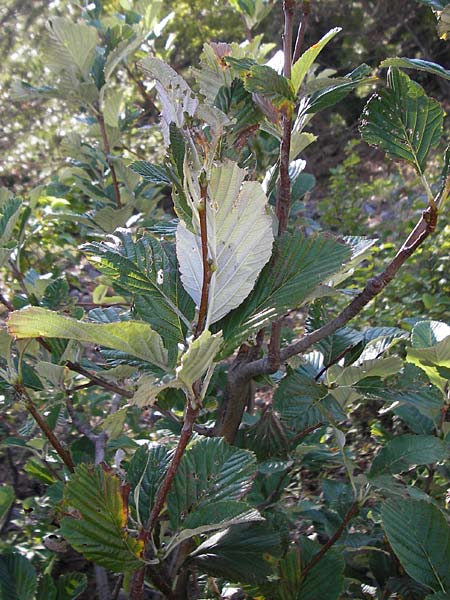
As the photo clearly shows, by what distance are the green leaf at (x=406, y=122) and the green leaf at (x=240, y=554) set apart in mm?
506

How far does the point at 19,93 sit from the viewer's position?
1720 millimetres

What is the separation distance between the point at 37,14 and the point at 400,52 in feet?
12.4

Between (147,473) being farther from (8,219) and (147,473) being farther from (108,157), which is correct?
(108,157)

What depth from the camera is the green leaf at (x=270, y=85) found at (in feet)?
2.08

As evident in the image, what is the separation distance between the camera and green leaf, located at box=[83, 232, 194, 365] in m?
0.64

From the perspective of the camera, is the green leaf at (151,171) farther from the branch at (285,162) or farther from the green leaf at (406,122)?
the green leaf at (406,122)

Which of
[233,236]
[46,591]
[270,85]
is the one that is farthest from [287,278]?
[46,591]

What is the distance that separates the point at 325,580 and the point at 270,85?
2.21 ft

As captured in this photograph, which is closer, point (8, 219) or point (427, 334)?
point (427, 334)

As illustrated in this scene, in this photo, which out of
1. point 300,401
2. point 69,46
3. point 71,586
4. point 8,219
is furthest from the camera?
point 69,46

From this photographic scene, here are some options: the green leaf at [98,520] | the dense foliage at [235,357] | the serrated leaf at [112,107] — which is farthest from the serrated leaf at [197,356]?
the serrated leaf at [112,107]

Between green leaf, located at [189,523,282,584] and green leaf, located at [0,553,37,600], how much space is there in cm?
31

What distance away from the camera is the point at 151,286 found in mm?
646

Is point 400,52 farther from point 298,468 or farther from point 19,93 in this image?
point 298,468
